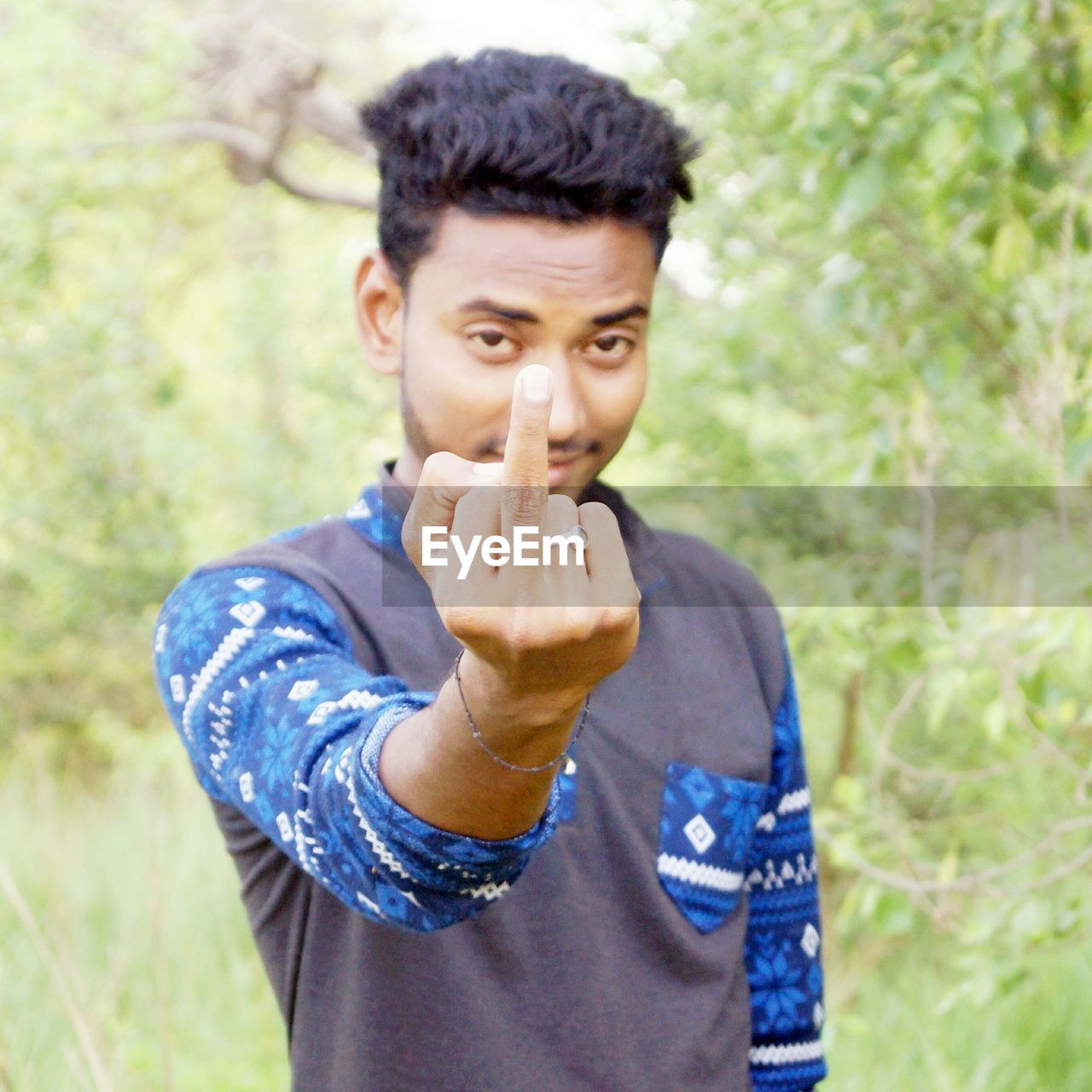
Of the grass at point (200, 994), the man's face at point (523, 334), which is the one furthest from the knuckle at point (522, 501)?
the grass at point (200, 994)

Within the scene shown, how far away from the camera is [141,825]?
477 cm

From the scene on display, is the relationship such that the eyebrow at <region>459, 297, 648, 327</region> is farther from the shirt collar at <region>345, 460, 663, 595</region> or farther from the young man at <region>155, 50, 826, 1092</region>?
the shirt collar at <region>345, 460, 663, 595</region>

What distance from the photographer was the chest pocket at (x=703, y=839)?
141cm

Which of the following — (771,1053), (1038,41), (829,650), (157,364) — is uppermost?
(157,364)

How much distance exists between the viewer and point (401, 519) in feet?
4.71

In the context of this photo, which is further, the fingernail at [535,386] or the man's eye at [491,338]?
the man's eye at [491,338]

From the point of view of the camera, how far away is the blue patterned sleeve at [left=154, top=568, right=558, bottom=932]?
3.03 feet

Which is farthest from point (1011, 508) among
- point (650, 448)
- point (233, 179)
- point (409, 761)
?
point (233, 179)

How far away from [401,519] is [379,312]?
27cm

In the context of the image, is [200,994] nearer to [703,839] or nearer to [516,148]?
[703,839]

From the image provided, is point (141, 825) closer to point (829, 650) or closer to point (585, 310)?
point (829, 650)

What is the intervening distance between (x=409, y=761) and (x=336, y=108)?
19.7ft

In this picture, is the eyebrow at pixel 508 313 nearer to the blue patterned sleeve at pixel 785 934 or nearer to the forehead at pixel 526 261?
the forehead at pixel 526 261

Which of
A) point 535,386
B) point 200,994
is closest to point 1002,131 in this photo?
point 535,386
